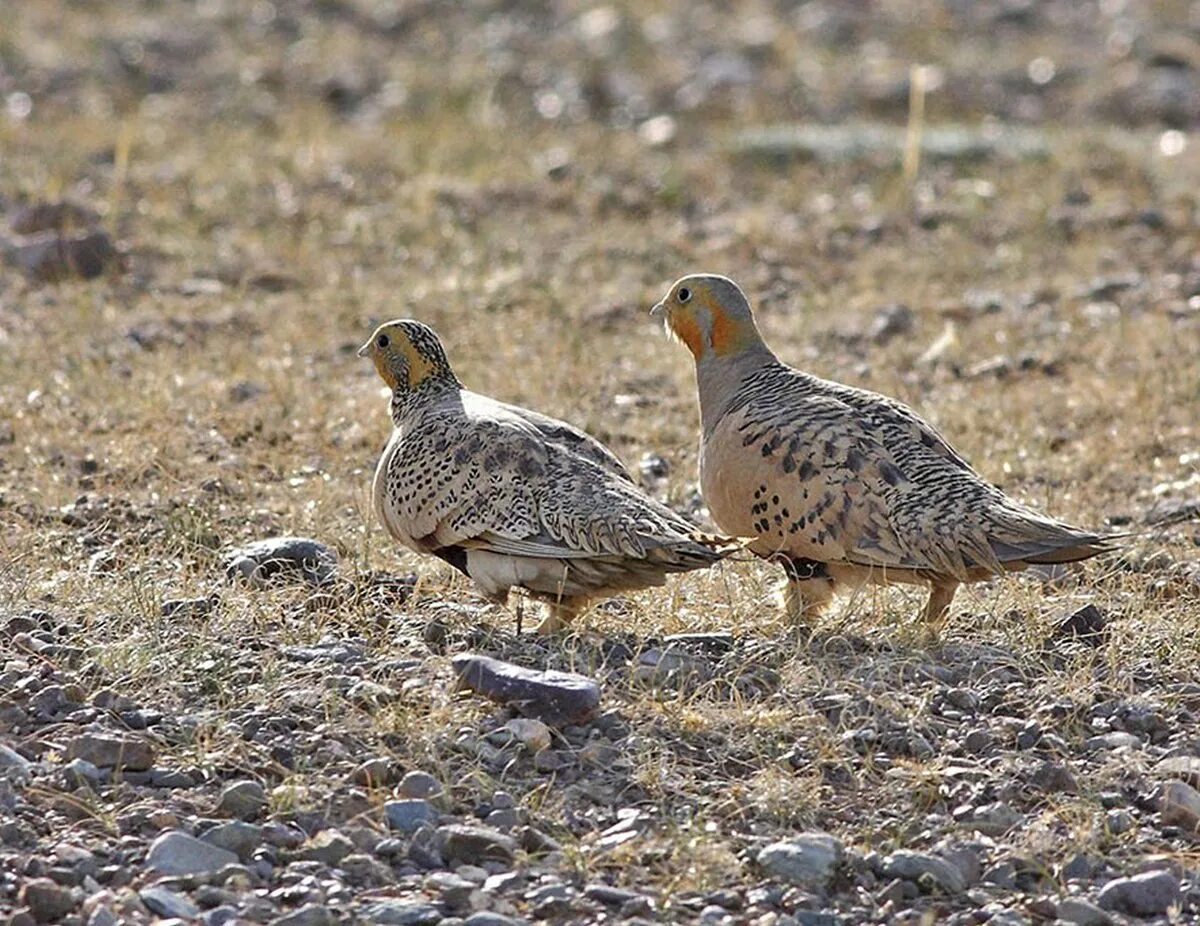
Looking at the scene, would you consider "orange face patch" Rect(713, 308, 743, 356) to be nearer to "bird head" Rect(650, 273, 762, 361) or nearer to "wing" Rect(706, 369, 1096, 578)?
"bird head" Rect(650, 273, 762, 361)

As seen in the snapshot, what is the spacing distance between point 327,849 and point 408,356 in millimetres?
2842

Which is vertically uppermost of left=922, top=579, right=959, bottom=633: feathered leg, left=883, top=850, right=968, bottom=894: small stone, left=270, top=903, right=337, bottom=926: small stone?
left=922, top=579, right=959, bottom=633: feathered leg

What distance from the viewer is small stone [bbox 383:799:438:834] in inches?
A: 208

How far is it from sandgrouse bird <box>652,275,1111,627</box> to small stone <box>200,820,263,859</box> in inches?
85.6

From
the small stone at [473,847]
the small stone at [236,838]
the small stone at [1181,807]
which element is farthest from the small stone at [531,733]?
the small stone at [1181,807]

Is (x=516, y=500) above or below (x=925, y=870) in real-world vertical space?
above

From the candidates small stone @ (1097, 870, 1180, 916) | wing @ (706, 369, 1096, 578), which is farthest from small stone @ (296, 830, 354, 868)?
wing @ (706, 369, 1096, 578)

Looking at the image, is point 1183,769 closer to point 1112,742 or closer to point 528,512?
point 1112,742

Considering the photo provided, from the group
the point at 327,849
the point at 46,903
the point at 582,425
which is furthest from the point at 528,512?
the point at 582,425

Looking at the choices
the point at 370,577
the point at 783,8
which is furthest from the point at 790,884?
the point at 783,8

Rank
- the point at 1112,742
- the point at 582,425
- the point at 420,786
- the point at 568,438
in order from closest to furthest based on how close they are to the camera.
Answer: the point at 420,786
the point at 1112,742
the point at 568,438
the point at 582,425

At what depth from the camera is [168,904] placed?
484 centimetres

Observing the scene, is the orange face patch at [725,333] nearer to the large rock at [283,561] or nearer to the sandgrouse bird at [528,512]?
the sandgrouse bird at [528,512]

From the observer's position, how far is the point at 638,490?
671cm
